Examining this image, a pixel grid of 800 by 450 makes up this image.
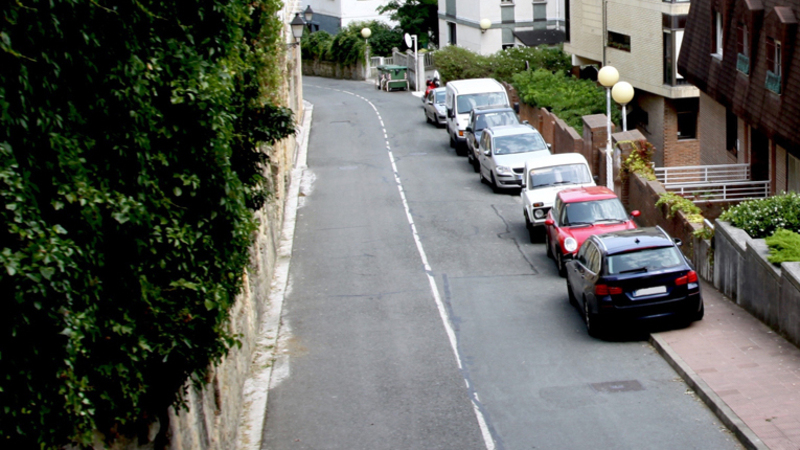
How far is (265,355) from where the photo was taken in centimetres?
1652

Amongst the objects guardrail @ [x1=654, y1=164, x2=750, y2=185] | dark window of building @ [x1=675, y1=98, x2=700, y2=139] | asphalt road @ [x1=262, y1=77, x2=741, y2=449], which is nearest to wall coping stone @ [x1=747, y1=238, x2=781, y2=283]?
asphalt road @ [x1=262, y1=77, x2=741, y2=449]

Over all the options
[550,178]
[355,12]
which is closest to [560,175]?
[550,178]

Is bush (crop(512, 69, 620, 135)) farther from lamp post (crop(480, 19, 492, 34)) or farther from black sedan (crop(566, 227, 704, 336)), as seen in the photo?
black sedan (crop(566, 227, 704, 336))

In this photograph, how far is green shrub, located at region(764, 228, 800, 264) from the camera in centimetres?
1566

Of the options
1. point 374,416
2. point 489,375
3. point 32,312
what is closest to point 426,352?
point 489,375

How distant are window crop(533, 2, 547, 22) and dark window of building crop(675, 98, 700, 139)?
65.8ft

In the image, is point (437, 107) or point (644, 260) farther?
point (437, 107)

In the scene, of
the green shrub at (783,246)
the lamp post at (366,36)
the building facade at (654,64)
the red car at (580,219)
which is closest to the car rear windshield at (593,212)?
the red car at (580,219)

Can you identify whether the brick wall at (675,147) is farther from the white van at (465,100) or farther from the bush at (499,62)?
the bush at (499,62)

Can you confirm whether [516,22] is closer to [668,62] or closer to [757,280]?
[668,62]

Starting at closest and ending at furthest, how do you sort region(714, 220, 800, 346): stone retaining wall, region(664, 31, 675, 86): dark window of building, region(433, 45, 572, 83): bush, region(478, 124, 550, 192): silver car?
region(714, 220, 800, 346): stone retaining wall
region(478, 124, 550, 192): silver car
region(664, 31, 675, 86): dark window of building
region(433, 45, 572, 83): bush

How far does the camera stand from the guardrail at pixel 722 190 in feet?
84.3

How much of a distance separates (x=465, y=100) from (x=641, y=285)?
2282 centimetres

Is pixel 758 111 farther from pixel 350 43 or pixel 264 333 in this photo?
pixel 350 43
